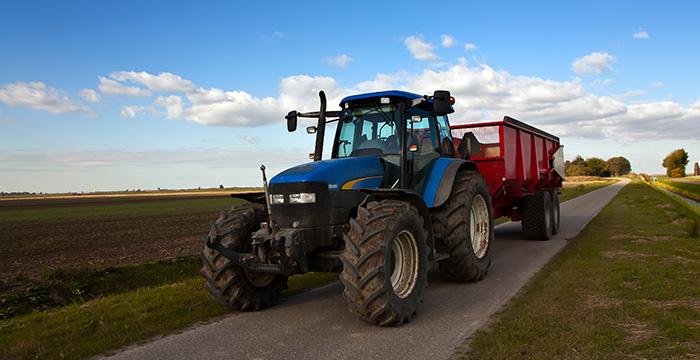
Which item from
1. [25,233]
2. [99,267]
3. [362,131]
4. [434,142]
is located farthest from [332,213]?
[25,233]

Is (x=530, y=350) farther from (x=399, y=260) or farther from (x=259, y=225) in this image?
(x=259, y=225)

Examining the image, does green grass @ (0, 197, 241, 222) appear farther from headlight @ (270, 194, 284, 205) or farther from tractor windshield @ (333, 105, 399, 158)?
headlight @ (270, 194, 284, 205)

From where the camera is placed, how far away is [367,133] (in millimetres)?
7125

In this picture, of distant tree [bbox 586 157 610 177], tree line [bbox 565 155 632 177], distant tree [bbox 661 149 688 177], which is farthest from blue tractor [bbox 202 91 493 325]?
distant tree [bbox 661 149 688 177]

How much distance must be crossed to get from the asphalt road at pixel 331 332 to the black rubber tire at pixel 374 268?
0.19 meters

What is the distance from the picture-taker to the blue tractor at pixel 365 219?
534 cm

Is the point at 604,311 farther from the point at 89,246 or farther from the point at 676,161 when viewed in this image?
the point at 676,161

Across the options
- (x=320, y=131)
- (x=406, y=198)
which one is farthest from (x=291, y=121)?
(x=406, y=198)

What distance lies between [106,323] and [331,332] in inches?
105

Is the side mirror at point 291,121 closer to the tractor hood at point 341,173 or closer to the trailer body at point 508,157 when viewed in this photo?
the tractor hood at point 341,173

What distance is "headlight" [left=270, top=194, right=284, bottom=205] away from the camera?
5.94m

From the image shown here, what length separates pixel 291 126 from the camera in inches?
291

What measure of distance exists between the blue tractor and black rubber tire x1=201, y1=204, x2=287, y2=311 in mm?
13

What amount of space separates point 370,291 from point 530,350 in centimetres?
155
